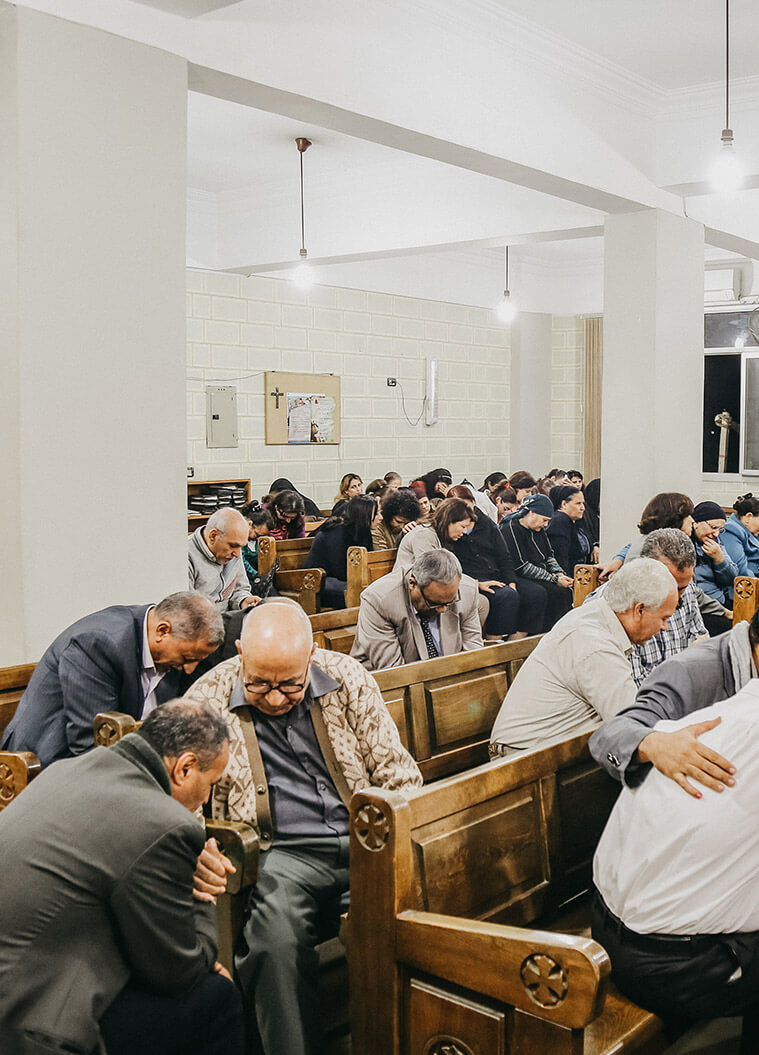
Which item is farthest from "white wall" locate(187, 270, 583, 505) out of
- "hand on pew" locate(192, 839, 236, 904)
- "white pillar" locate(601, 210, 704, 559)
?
"hand on pew" locate(192, 839, 236, 904)

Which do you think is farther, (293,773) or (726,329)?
(726,329)

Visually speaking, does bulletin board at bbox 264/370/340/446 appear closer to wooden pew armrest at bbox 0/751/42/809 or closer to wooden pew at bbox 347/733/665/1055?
wooden pew armrest at bbox 0/751/42/809

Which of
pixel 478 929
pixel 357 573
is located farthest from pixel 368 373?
pixel 478 929

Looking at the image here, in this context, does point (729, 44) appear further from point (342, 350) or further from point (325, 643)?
point (342, 350)

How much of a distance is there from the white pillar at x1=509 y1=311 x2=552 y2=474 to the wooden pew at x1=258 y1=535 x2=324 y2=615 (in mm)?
6224

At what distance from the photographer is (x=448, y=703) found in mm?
3848

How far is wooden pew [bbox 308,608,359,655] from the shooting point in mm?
4758

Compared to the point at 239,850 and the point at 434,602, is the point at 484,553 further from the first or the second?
the point at 239,850

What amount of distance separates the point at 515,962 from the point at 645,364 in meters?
5.39

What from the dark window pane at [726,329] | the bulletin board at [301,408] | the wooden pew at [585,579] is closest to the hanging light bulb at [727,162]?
the wooden pew at [585,579]

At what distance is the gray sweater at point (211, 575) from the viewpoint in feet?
18.9

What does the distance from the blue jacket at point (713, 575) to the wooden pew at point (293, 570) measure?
227cm

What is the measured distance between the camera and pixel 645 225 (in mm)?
6832

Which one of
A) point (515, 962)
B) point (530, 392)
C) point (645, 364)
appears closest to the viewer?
point (515, 962)
